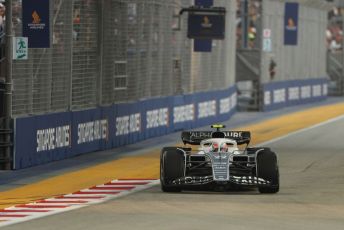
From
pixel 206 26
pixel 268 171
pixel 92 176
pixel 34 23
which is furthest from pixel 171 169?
pixel 206 26

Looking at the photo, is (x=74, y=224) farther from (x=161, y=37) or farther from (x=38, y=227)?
(x=161, y=37)

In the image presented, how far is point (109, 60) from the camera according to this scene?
3212 cm

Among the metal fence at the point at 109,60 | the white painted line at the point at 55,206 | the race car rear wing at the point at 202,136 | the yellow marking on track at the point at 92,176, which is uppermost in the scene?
the metal fence at the point at 109,60

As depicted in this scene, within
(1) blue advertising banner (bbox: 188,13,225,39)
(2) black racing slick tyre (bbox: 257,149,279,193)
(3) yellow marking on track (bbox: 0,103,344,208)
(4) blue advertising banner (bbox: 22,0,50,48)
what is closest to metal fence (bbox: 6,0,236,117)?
(4) blue advertising banner (bbox: 22,0,50,48)

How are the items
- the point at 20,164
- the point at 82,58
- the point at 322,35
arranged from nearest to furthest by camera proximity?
the point at 20,164 < the point at 82,58 < the point at 322,35

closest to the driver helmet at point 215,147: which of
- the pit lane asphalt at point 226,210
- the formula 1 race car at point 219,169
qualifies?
the formula 1 race car at point 219,169

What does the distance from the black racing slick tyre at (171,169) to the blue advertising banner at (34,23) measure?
19.4ft

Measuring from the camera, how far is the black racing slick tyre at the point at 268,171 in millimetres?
20250

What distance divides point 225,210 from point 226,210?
0.01 m

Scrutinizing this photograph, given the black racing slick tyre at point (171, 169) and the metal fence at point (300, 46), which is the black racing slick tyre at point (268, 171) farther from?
the metal fence at point (300, 46)

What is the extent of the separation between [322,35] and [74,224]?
4851 centimetres

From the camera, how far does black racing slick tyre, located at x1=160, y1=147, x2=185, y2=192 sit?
20.4m

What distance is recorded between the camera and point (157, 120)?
36.0 m

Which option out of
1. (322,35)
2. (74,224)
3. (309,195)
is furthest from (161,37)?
(322,35)
